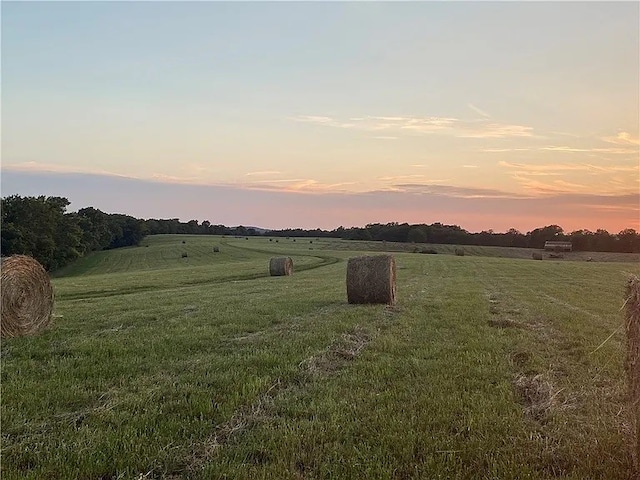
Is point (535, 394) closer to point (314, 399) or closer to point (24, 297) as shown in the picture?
point (314, 399)

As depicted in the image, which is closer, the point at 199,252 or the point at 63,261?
the point at 63,261

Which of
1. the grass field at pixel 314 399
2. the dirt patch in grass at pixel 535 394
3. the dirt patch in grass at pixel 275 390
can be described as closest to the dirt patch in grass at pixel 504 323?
the grass field at pixel 314 399

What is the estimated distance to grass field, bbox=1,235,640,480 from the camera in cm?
512

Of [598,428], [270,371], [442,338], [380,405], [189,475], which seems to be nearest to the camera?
[189,475]

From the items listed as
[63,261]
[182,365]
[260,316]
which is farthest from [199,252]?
[182,365]

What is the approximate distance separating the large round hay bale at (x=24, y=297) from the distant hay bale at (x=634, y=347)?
432 inches

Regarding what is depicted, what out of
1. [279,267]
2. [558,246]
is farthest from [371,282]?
[558,246]

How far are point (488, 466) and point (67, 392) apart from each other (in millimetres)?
4833

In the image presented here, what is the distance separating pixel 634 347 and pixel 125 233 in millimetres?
94772

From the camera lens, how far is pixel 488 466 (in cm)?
509

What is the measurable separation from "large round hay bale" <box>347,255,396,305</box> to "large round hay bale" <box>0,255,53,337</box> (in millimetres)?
8157

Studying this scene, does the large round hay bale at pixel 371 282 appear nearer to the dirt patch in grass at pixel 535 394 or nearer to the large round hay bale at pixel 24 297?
the large round hay bale at pixel 24 297

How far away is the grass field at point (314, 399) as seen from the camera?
5125 millimetres

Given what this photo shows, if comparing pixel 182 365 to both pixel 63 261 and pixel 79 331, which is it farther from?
pixel 63 261
